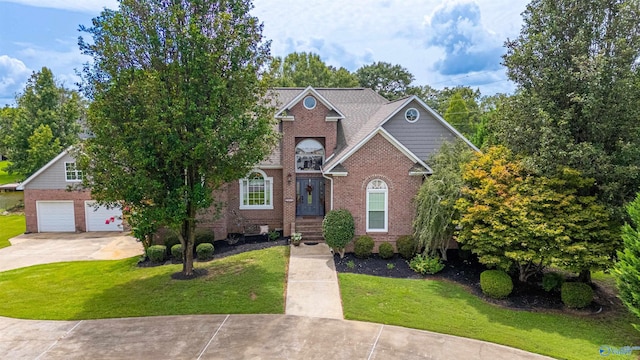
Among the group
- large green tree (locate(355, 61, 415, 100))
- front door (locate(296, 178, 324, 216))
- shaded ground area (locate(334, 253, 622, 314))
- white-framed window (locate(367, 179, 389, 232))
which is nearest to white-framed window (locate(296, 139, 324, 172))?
front door (locate(296, 178, 324, 216))

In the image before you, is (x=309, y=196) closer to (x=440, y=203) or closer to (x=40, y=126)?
(x=440, y=203)

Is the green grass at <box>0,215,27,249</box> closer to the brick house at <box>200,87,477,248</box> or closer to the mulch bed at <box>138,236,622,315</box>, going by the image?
the mulch bed at <box>138,236,622,315</box>

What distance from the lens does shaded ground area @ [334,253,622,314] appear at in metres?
13.1

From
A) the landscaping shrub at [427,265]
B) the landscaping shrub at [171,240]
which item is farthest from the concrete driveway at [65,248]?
the landscaping shrub at [427,265]

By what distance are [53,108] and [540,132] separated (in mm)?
40883

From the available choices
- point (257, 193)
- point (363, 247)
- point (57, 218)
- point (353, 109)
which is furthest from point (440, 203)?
point (57, 218)

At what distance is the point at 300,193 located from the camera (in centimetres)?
2122

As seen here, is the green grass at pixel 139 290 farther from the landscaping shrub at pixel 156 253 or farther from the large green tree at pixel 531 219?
the large green tree at pixel 531 219

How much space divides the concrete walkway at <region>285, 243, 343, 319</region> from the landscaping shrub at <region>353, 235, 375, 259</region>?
1190 mm

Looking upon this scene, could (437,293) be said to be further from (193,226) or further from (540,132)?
(193,226)

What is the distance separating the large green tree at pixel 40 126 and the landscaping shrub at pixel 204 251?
22922 mm

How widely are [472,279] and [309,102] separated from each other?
11.2 metres

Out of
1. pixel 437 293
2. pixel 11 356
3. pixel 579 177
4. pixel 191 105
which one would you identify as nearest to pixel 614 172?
pixel 579 177

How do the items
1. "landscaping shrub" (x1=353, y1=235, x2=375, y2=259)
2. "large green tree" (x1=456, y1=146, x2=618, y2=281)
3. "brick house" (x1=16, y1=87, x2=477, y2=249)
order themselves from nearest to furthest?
"large green tree" (x1=456, y1=146, x2=618, y2=281)
"landscaping shrub" (x1=353, y1=235, x2=375, y2=259)
"brick house" (x1=16, y1=87, x2=477, y2=249)
